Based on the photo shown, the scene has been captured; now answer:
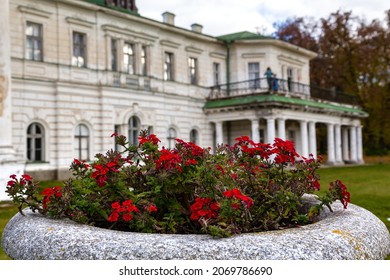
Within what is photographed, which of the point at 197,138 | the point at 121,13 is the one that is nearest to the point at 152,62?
the point at 121,13

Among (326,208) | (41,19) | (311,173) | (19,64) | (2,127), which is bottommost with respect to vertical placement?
(326,208)

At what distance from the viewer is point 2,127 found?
14.1 m

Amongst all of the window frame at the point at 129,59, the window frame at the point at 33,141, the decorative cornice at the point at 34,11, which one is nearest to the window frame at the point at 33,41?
the decorative cornice at the point at 34,11

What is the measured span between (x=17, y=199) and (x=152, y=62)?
69.1 ft

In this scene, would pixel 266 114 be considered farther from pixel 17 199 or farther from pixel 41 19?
pixel 17 199

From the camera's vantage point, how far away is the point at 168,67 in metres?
27.2

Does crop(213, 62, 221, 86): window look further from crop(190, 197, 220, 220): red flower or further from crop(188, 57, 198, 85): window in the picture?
crop(190, 197, 220, 220): red flower

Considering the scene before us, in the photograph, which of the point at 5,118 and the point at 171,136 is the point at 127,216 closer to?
the point at 5,118

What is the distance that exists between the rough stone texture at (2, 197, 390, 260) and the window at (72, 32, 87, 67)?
18.5 meters

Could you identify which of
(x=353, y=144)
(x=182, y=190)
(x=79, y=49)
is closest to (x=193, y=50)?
(x=79, y=49)

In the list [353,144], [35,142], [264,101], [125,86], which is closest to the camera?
[35,142]

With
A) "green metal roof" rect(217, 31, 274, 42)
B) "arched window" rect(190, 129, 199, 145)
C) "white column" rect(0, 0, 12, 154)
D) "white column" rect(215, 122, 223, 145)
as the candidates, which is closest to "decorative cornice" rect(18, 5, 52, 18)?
"white column" rect(0, 0, 12, 154)

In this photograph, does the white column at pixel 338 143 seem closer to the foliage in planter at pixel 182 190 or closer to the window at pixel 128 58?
the window at pixel 128 58

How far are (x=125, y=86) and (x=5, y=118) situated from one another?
1039 centimetres
